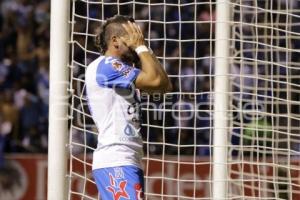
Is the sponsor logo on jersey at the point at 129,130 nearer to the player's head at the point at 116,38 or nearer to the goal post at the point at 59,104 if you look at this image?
the player's head at the point at 116,38

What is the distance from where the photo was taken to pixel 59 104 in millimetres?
4918

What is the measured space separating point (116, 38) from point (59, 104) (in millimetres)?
615

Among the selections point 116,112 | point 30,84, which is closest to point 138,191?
point 116,112

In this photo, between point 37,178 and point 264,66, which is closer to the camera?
point 264,66

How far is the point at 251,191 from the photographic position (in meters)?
6.49

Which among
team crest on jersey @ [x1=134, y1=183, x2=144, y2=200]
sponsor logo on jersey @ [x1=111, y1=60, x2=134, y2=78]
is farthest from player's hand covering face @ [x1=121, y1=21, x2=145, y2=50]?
team crest on jersey @ [x1=134, y1=183, x2=144, y2=200]

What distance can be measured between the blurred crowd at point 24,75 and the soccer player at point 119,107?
4993mm

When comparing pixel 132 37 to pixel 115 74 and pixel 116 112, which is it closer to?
pixel 115 74

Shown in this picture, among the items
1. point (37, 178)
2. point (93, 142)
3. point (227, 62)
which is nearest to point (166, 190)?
point (93, 142)

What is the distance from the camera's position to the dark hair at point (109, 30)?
452 cm

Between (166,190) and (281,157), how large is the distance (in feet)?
7.02

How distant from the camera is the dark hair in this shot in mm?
4520

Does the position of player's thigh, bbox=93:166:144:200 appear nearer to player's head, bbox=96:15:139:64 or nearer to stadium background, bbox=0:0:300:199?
player's head, bbox=96:15:139:64

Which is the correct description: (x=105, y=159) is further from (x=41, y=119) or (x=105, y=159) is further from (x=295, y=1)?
(x=41, y=119)
